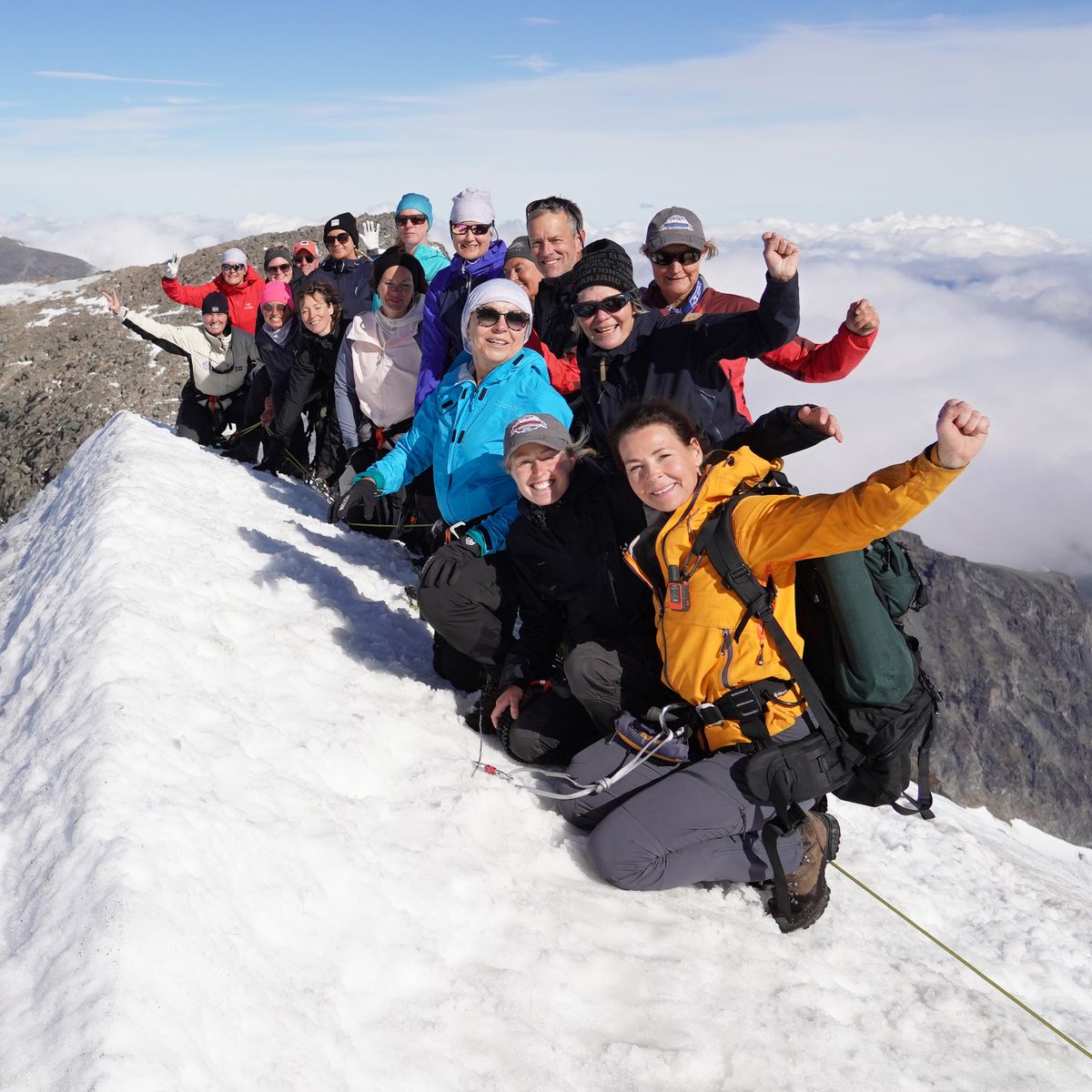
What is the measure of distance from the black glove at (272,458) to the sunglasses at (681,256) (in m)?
6.27

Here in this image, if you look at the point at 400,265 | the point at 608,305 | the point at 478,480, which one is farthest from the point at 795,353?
the point at 400,265

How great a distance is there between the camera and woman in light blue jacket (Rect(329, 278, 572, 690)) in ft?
19.1

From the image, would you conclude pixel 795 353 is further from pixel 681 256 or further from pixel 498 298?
pixel 498 298

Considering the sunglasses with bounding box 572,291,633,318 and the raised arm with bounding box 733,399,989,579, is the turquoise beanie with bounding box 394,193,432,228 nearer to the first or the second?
the sunglasses with bounding box 572,291,633,318

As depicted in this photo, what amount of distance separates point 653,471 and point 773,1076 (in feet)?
9.03

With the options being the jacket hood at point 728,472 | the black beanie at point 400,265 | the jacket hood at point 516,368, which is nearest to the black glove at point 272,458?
the black beanie at point 400,265

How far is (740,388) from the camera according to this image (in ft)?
22.1

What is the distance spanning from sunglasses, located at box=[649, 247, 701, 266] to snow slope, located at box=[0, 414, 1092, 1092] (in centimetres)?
377

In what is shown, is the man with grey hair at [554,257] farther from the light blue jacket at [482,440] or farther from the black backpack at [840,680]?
the black backpack at [840,680]

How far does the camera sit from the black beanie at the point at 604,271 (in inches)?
232

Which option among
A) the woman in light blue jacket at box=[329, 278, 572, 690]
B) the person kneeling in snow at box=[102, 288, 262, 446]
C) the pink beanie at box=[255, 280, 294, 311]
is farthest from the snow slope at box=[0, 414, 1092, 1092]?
the person kneeling in snow at box=[102, 288, 262, 446]

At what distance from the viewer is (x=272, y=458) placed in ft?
36.7

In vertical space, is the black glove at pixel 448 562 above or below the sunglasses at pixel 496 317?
below

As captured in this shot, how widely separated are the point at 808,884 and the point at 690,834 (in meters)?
0.70
